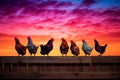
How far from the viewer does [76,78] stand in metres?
4.15

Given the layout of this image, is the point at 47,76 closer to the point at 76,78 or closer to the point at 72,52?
the point at 76,78

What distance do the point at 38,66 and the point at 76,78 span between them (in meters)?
0.83

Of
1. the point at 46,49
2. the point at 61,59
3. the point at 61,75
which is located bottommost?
the point at 61,75

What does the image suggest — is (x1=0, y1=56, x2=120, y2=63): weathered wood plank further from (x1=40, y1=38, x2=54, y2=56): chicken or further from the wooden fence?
(x1=40, y1=38, x2=54, y2=56): chicken

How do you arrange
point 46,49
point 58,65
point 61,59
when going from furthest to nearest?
point 46,49
point 58,65
point 61,59

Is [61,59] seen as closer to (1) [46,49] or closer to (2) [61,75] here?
(2) [61,75]

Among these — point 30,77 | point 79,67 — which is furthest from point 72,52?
point 30,77

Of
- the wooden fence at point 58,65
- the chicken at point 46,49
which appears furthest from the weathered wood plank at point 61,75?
the chicken at point 46,49

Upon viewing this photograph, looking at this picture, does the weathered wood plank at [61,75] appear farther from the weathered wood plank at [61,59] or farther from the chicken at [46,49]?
the chicken at [46,49]

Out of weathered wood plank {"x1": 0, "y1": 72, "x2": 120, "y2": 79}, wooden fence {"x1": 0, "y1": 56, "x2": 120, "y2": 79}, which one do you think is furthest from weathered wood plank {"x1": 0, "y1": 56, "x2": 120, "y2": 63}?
weathered wood plank {"x1": 0, "y1": 72, "x2": 120, "y2": 79}

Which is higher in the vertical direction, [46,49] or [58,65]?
[46,49]

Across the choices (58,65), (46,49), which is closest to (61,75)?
(58,65)

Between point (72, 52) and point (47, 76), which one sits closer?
point (47, 76)

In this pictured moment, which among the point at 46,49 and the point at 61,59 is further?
the point at 46,49
